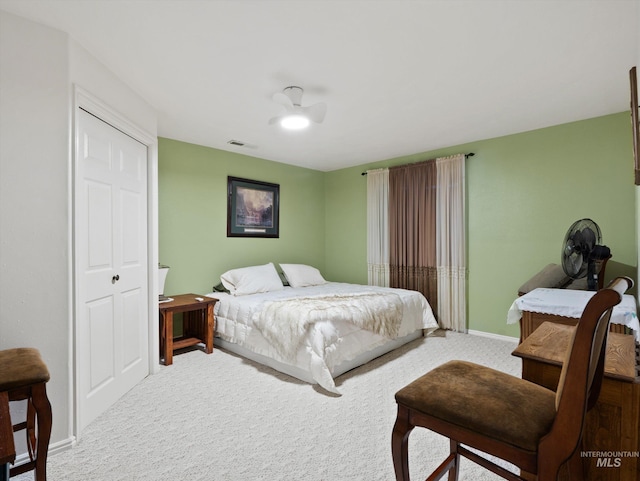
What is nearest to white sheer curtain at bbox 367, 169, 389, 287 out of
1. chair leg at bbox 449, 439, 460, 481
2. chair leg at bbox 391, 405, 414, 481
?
chair leg at bbox 449, 439, 460, 481

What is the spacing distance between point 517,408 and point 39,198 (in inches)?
99.1

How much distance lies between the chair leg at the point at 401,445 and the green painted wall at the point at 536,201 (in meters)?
3.25

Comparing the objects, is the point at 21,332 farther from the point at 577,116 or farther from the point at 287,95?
the point at 577,116

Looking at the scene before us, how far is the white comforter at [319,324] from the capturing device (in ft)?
9.07

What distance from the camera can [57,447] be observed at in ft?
6.12

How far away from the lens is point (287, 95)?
265 centimetres

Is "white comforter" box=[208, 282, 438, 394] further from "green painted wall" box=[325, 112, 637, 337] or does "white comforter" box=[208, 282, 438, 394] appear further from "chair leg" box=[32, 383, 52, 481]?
"chair leg" box=[32, 383, 52, 481]

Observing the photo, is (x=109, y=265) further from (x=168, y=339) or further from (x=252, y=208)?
(x=252, y=208)

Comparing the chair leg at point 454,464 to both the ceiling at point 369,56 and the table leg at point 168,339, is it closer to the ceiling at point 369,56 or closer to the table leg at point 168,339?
the ceiling at point 369,56

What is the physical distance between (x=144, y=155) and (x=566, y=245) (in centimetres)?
375

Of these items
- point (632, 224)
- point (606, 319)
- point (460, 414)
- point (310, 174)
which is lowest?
point (460, 414)

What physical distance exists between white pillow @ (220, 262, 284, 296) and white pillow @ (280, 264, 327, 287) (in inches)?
13.6

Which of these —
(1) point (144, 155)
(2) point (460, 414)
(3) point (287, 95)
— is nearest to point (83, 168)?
(1) point (144, 155)

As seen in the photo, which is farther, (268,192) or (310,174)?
(310,174)
